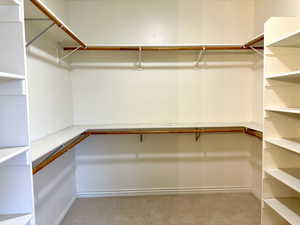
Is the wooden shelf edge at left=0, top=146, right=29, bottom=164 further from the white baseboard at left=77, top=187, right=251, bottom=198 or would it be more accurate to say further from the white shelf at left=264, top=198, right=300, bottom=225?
the white baseboard at left=77, top=187, right=251, bottom=198

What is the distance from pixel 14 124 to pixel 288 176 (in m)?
1.94

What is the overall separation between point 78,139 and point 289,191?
6.67 feet

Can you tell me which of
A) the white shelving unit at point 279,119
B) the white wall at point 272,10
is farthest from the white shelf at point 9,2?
the white wall at point 272,10

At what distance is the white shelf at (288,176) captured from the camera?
1.54 metres

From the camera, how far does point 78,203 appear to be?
2.65 meters

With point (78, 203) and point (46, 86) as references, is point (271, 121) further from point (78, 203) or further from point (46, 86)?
point (78, 203)

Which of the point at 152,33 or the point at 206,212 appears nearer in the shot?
the point at 206,212

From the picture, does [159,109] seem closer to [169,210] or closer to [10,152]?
[169,210]

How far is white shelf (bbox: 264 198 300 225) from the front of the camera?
1.56 metres

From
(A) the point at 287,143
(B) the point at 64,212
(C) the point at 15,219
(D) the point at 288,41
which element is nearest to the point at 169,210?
(B) the point at 64,212

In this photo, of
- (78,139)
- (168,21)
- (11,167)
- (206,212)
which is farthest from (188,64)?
(11,167)

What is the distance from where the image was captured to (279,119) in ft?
5.94

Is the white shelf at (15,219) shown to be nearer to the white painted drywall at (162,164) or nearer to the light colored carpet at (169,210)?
the light colored carpet at (169,210)

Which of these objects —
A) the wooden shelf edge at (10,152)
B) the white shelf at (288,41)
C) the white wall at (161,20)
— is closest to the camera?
the wooden shelf edge at (10,152)
